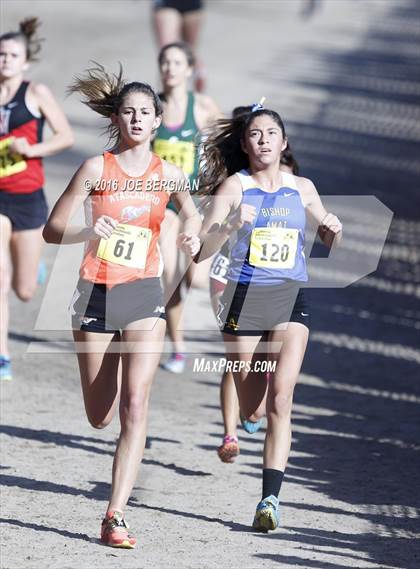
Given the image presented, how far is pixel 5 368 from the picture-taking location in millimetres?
9547

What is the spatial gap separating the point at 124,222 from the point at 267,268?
81cm

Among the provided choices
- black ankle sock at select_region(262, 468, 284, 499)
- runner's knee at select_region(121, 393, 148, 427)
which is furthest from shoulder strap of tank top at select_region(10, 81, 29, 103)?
black ankle sock at select_region(262, 468, 284, 499)

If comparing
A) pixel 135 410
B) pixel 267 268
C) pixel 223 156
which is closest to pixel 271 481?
pixel 135 410

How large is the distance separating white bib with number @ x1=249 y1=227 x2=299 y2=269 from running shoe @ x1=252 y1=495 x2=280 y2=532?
3.61 ft

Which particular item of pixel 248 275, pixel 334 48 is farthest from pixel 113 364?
pixel 334 48

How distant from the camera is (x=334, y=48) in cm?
3130

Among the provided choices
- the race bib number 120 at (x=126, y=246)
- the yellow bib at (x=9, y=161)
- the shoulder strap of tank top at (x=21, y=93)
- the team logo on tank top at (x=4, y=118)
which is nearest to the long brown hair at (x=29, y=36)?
the shoulder strap of tank top at (x=21, y=93)

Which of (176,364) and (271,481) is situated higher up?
(271,481)

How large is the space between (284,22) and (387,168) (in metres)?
14.2

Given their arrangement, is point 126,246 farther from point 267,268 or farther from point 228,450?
point 228,450

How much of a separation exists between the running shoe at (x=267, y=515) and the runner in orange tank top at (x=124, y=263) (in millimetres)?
608

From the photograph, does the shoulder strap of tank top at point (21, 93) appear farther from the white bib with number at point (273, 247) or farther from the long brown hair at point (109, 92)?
the white bib with number at point (273, 247)

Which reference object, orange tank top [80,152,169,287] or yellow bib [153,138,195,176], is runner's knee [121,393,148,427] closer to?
orange tank top [80,152,169,287]

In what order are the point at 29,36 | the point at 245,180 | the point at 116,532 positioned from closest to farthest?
the point at 116,532 < the point at 245,180 < the point at 29,36
